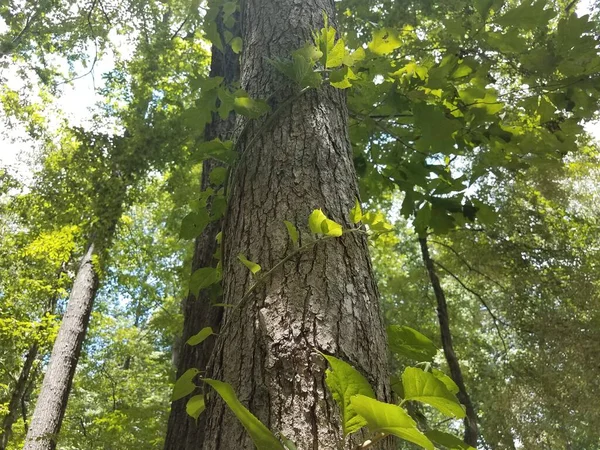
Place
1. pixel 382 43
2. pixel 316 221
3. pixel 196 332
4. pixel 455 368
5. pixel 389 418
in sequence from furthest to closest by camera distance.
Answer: pixel 455 368 → pixel 196 332 → pixel 382 43 → pixel 316 221 → pixel 389 418

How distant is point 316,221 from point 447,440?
0.37m

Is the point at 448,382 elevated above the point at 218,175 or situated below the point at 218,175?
below

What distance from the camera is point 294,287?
73 centimetres

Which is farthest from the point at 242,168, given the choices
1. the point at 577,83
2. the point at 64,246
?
the point at 64,246

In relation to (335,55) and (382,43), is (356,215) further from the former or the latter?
(382,43)

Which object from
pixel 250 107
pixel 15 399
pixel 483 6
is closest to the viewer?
pixel 250 107

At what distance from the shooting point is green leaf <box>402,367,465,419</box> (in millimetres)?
518

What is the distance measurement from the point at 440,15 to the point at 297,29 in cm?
366

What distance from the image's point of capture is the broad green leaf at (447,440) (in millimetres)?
625

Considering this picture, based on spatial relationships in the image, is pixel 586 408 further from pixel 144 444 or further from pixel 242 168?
pixel 242 168

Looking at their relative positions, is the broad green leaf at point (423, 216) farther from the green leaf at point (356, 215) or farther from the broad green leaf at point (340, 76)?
the green leaf at point (356, 215)

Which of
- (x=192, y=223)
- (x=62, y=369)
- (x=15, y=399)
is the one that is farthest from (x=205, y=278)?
(x=15, y=399)

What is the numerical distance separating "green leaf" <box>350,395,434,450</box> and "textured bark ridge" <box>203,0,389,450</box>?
0.12m

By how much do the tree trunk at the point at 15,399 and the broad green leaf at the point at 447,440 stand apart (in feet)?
26.3
